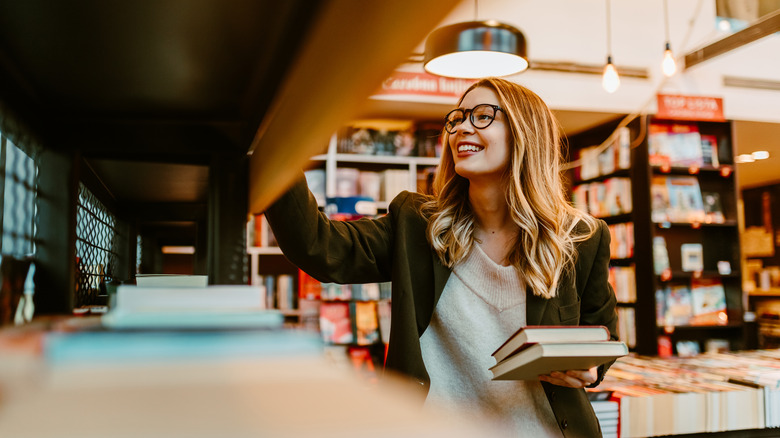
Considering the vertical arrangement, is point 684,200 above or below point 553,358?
above

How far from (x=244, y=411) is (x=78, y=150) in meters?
0.62

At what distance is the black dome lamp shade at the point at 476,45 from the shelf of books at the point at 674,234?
2.39 m

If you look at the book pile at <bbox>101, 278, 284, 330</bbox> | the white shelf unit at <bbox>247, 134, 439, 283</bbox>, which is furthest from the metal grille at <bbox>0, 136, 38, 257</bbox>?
the white shelf unit at <bbox>247, 134, 439, 283</bbox>

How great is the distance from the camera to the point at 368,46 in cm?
36

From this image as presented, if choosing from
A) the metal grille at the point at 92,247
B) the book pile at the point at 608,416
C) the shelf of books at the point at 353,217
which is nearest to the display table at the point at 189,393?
the metal grille at the point at 92,247

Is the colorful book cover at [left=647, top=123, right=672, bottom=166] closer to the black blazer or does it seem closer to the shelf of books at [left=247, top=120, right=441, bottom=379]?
the shelf of books at [left=247, top=120, right=441, bottom=379]

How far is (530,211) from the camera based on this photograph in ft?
4.50

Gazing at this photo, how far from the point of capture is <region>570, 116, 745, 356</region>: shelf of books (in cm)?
476

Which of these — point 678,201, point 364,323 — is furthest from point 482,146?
point 678,201

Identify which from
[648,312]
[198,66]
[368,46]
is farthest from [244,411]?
[648,312]

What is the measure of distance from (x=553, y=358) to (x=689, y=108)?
169 inches

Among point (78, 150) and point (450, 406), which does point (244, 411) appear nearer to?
point (78, 150)

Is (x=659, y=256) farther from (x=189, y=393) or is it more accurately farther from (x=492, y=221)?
(x=189, y=393)

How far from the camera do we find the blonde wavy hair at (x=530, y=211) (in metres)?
1.33
